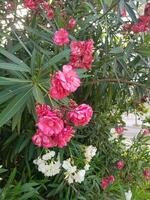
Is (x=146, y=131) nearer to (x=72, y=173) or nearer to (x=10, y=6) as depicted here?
(x=72, y=173)

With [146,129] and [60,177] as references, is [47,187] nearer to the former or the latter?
[60,177]

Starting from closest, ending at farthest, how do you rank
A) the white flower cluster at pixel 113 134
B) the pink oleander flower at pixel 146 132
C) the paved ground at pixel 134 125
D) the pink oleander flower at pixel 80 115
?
the pink oleander flower at pixel 80 115
the white flower cluster at pixel 113 134
the pink oleander flower at pixel 146 132
the paved ground at pixel 134 125

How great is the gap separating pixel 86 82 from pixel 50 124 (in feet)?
3.39

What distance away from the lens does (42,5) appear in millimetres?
1972

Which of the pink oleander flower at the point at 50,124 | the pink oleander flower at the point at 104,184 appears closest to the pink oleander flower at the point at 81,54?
the pink oleander flower at the point at 50,124

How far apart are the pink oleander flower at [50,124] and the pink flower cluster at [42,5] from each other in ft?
2.91

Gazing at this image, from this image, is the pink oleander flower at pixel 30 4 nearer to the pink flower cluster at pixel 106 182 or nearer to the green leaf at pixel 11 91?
the green leaf at pixel 11 91

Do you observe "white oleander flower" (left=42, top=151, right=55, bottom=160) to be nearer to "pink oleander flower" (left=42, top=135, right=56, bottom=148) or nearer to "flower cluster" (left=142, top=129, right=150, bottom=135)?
"pink oleander flower" (left=42, top=135, right=56, bottom=148)

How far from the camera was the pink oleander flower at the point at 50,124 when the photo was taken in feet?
3.58

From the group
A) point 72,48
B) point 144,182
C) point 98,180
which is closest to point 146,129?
point 144,182

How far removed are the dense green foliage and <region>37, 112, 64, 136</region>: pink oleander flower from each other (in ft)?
1.07

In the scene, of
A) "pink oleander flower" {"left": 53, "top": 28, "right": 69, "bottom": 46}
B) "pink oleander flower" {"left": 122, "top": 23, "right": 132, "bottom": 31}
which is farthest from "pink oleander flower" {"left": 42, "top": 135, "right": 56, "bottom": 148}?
"pink oleander flower" {"left": 122, "top": 23, "right": 132, "bottom": 31}

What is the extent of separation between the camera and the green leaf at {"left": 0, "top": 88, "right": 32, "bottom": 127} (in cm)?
124

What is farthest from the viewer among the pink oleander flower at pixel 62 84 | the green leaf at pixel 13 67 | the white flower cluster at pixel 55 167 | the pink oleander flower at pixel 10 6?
the pink oleander flower at pixel 10 6
